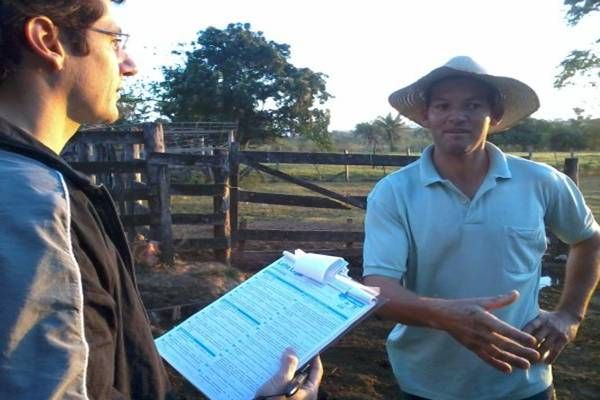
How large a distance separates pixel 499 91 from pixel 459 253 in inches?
30.3

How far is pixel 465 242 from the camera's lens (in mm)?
2285

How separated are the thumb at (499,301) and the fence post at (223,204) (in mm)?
5870

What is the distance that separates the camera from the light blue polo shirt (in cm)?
228

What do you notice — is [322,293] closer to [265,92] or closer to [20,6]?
[20,6]

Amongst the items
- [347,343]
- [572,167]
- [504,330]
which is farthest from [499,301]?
[572,167]

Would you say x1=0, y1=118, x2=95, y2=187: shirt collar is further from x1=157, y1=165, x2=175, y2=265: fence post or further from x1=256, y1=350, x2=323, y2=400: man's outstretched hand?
x1=157, y1=165, x2=175, y2=265: fence post

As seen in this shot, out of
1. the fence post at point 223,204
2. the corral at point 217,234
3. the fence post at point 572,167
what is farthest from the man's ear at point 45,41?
the fence post at point 572,167

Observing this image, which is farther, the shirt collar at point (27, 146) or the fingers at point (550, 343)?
the fingers at point (550, 343)

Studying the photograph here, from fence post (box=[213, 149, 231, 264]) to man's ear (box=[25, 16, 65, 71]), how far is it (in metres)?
6.38

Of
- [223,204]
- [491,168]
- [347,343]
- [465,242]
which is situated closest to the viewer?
[465,242]

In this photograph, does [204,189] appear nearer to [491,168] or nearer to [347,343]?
[347,343]

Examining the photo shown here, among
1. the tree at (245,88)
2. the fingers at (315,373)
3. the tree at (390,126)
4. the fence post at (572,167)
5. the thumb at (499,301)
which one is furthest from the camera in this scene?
the tree at (390,126)

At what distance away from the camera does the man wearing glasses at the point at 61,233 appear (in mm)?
897

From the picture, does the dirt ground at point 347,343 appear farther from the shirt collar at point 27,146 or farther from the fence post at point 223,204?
the shirt collar at point 27,146
